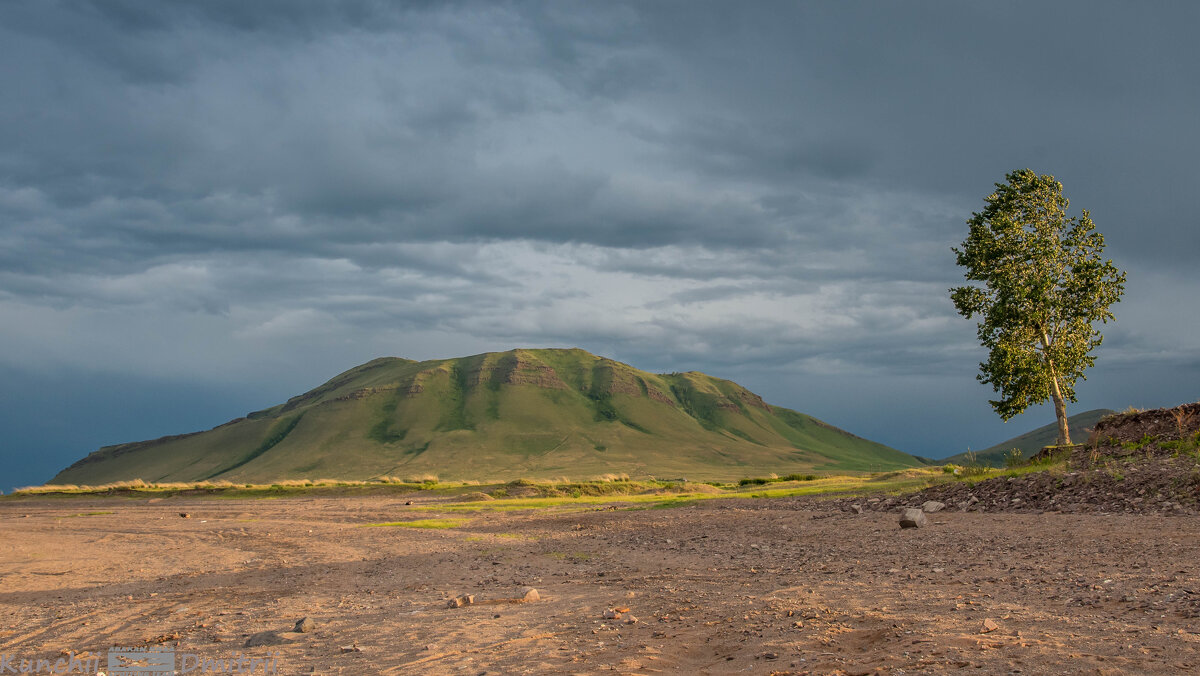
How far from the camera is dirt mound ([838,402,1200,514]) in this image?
1479 centimetres

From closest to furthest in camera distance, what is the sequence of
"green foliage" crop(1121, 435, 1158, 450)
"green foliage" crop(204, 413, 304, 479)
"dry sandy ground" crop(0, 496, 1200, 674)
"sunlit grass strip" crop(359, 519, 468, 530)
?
"dry sandy ground" crop(0, 496, 1200, 674) < "green foliage" crop(1121, 435, 1158, 450) < "sunlit grass strip" crop(359, 519, 468, 530) < "green foliage" crop(204, 413, 304, 479)

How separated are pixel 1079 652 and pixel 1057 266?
32949 mm

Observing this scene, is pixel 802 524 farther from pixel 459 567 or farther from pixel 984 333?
pixel 984 333

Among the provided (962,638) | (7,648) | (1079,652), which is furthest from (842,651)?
(7,648)

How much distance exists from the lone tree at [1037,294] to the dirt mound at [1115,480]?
26.5ft

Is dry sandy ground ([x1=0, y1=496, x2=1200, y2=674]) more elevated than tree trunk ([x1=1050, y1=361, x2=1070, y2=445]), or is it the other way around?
tree trunk ([x1=1050, y1=361, x2=1070, y2=445])

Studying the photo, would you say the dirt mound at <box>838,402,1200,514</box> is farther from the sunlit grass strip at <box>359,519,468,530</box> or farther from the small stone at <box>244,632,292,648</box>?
the small stone at <box>244,632,292,648</box>

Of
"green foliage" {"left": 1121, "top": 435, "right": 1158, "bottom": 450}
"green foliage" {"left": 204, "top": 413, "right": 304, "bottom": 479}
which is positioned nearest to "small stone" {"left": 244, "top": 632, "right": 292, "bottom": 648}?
"green foliage" {"left": 1121, "top": 435, "right": 1158, "bottom": 450}

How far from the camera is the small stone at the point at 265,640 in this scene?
802 cm

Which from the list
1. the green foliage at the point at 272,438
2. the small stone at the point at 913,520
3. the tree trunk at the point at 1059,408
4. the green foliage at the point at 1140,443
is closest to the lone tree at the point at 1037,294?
the tree trunk at the point at 1059,408

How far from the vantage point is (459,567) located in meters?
14.3

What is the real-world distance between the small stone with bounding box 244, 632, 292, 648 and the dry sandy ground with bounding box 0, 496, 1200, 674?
A: 165mm

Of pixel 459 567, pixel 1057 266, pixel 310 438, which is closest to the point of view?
pixel 459 567

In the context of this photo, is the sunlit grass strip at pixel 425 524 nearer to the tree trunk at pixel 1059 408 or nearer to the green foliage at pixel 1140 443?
the green foliage at pixel 1140 443
